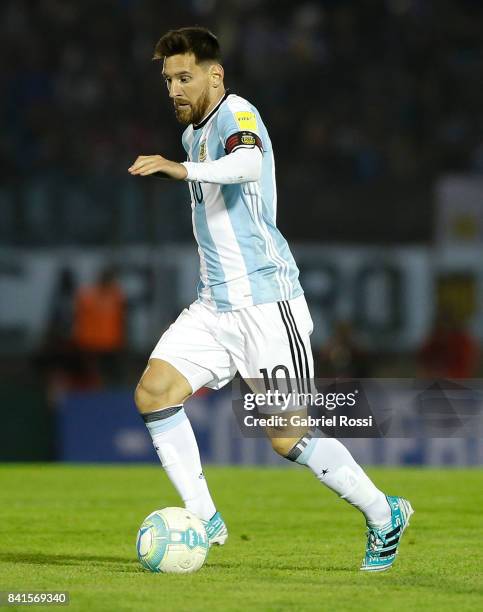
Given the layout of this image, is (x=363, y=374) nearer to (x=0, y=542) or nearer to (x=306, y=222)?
(x=306, y=222)

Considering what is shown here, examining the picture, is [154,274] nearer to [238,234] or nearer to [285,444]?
[238,234]

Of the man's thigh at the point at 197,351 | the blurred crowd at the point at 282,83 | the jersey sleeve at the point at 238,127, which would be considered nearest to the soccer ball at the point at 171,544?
the man's thigh at the point at 197,351

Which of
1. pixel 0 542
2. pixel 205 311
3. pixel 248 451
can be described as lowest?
pixel 248 451

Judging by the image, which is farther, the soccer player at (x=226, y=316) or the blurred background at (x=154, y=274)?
the blurred background at (x=154, y=274)

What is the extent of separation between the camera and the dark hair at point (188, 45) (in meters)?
6.12

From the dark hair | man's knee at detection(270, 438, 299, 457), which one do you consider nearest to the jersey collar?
the dark hair

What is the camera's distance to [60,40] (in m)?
18.6

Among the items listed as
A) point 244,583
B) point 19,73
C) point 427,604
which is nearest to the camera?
point 427,604

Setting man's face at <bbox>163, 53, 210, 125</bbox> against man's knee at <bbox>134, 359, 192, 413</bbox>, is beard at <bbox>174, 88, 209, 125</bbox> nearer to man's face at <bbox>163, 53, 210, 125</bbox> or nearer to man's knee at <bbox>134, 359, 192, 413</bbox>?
man's face at <bbox>163, 53, 210, 125</bbox>

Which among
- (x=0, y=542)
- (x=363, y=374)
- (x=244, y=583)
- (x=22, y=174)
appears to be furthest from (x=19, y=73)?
(x=244, y=583)

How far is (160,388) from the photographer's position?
6145 millimetres

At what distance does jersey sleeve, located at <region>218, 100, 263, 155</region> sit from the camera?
5934 millimetres

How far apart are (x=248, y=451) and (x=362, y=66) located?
22.8 ft

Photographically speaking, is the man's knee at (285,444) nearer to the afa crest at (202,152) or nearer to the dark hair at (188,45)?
the afa crest at (202,152)
